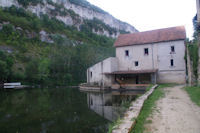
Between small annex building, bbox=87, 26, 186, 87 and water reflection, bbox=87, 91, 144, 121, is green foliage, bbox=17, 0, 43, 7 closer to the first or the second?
small annex building, bbox=87, 26, 186, 87

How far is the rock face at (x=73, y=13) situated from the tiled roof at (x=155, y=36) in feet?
193

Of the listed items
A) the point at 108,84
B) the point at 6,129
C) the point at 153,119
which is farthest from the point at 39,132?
the point at 108,84

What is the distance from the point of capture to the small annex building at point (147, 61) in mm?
21250

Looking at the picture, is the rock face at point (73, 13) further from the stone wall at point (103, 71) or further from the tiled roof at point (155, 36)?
the tiled roof at point (155, 36)

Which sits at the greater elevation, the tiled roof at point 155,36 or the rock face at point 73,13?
the rock face at point 73,13

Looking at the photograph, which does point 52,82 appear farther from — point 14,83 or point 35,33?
point 35,33

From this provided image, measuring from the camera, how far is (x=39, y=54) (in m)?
46.4

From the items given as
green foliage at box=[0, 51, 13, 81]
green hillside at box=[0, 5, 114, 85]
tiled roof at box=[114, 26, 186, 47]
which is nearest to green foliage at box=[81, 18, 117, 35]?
green hillside at box=[0, 5, 114, 85]

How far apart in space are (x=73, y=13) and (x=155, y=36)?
2742 inches

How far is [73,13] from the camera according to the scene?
8550 cm

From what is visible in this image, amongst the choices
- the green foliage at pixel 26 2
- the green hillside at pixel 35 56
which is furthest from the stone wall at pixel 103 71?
the green foliage at pixel 26 2

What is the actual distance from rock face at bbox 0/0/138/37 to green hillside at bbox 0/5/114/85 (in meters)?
7.77

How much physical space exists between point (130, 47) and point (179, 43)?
6466 mm

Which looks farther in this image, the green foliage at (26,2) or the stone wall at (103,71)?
the green foliage at (26,2)
